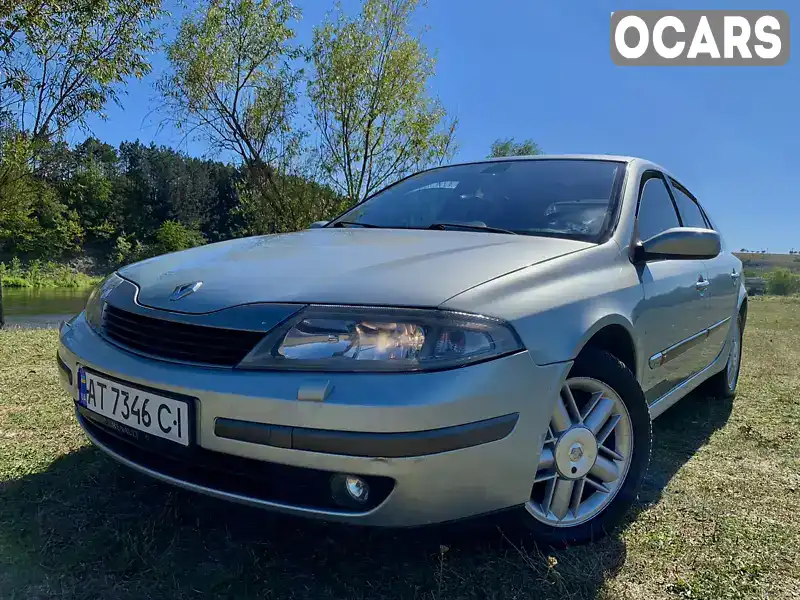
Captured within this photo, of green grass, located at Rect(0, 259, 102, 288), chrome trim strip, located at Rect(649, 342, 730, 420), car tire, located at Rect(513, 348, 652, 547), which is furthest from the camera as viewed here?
green grass, located at Rect(0, 259, 102, 288)

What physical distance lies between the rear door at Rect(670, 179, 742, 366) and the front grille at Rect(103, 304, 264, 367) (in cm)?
247

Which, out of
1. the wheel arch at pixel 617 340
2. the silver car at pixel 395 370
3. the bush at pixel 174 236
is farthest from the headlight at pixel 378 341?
the bush at pixel 174 236

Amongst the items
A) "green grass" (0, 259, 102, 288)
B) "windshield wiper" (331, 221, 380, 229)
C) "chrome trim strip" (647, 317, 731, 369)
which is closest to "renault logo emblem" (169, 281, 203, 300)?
"windshield wiper" (331, 221, 380, 229)

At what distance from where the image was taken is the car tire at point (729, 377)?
3.84 meters

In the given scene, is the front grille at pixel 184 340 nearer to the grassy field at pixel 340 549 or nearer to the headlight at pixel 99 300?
the headlight at pixel 99 300

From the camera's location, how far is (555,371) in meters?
1.60

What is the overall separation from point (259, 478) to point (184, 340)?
420 mm

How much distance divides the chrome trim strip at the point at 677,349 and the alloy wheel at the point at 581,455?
42 centimetres

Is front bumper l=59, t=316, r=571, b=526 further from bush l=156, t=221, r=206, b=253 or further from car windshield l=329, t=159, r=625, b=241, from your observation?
bush l=156, t=221, r=206, b=253

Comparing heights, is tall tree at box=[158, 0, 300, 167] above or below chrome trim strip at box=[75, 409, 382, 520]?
above

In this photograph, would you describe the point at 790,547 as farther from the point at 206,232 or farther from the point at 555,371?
the point at 206,232

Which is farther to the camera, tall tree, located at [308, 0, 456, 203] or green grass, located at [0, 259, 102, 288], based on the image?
green grass, located at [0, 259, 102, 288]

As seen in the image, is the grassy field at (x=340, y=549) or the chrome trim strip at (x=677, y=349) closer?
the grassy field at (x=340, y=549)

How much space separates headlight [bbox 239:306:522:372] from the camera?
142 cm
